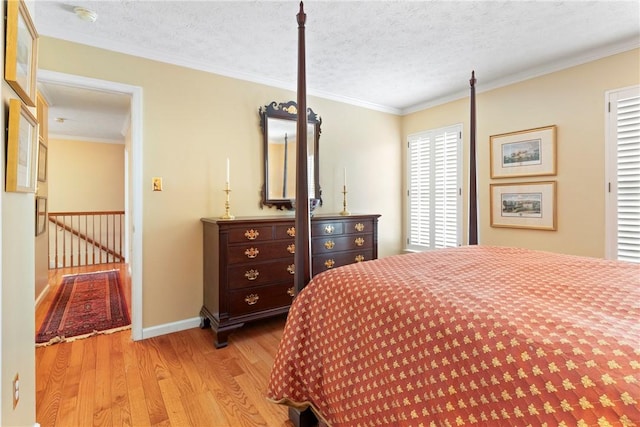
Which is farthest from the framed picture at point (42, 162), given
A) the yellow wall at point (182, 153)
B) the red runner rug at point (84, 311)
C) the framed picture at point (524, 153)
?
the framed picture at point (524, 153)

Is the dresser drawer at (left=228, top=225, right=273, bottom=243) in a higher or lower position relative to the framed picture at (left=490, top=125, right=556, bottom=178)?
lower

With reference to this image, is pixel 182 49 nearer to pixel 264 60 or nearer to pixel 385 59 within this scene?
pixel 264 60

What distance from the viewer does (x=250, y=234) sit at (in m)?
2.60

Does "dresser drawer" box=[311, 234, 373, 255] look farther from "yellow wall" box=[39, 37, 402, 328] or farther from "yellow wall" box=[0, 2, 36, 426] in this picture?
"yellow wall" box=[0, 2, 36, 426]

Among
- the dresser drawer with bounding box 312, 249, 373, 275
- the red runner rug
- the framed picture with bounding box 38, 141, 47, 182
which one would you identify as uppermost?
the framed picture with bounding box 38, 141, 47, 182

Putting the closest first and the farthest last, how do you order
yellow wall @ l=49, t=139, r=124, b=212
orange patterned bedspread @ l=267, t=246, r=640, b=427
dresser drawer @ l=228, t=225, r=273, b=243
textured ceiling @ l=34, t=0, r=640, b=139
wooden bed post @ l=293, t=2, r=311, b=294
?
orange patterned bedspread @ l=267, t=246, r=640, b=427 < wooden bed post @ l=293, t=2, r=311, b=294 < textured ceiling @ l=34, t=0, r=640, b=139 < dresser drawer @ l=228, t=225, r=273, b=243 < yellow wall @ l=49, t=139, r=124, b=212

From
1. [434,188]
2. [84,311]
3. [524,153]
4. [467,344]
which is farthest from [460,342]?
[84,311]

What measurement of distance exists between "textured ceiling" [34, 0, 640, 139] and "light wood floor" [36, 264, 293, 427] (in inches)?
94.3

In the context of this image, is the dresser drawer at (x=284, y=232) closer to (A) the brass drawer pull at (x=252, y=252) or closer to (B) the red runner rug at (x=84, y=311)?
(A) the brass drawer pull at (x=252, y=252)

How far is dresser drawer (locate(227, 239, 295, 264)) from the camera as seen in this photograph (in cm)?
254

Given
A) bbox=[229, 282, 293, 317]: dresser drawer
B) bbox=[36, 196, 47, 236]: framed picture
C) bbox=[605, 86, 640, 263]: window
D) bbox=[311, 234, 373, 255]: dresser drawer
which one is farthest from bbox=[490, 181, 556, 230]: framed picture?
bbox=[36, 196, 47, 236]: framed picture

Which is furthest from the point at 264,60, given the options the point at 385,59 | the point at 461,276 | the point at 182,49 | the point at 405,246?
the point at 405,246

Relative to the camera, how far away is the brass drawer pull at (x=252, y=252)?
2.60m

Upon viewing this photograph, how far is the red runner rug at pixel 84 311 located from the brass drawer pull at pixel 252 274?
4.15ft
